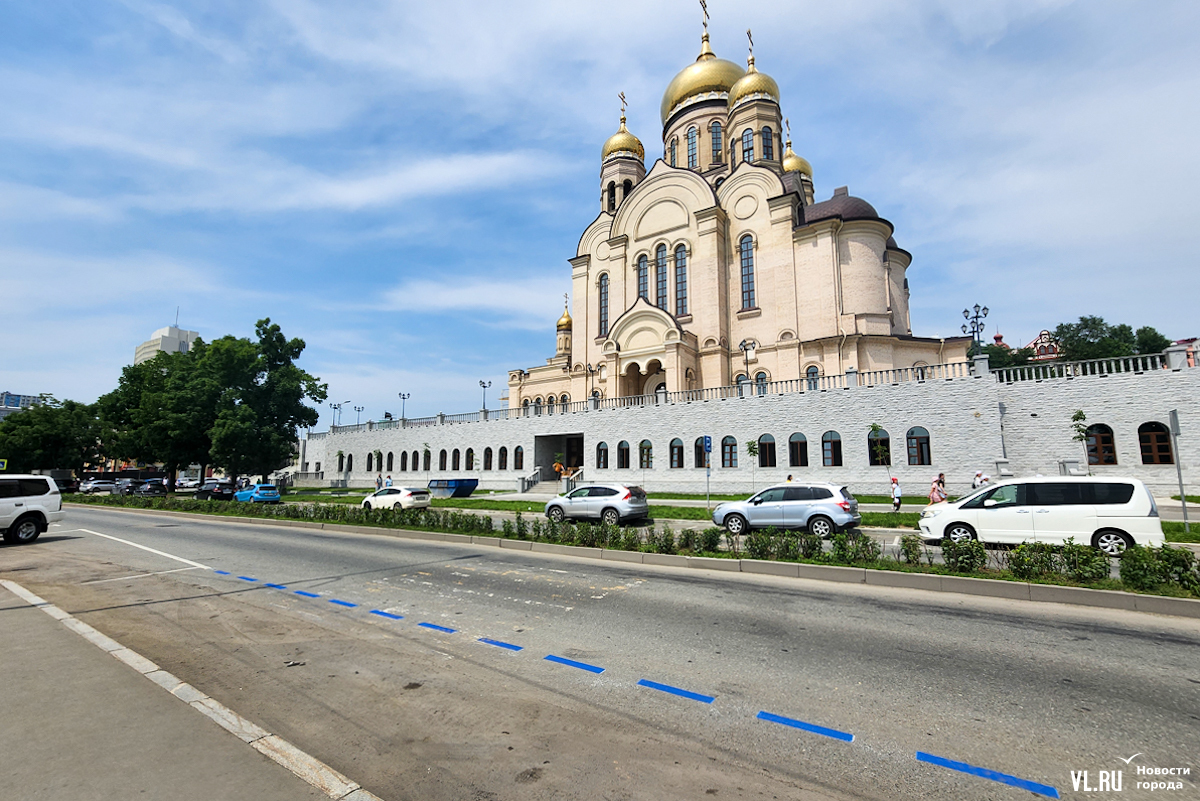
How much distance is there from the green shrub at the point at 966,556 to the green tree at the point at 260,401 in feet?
133

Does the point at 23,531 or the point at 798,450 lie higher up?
the point at 798,450

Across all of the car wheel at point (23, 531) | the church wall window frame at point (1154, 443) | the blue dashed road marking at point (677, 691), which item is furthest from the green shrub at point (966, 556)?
the car wheel at point (23, 531)

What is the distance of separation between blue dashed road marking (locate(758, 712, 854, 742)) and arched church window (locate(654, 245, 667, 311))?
129 feet

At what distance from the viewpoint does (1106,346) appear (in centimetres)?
5756

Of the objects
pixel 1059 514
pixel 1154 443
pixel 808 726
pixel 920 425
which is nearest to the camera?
pixel 808 726

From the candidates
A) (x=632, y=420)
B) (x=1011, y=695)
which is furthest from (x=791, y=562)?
(x=632, y=420)

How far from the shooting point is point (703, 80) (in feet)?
157

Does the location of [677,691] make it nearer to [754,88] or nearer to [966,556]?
[966,556]

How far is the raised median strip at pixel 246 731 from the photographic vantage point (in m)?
3.43

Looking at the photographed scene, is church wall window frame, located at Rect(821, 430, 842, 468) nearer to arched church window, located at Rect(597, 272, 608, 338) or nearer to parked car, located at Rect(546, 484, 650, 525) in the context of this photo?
parked car, located at Rect(546, 484, 650, 525)

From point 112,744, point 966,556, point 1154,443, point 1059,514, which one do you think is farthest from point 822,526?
point 1154,443

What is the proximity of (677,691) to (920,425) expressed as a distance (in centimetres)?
2428

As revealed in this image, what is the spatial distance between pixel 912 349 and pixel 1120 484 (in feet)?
86.1

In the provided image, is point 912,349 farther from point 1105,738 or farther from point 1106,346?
point 1106,346
